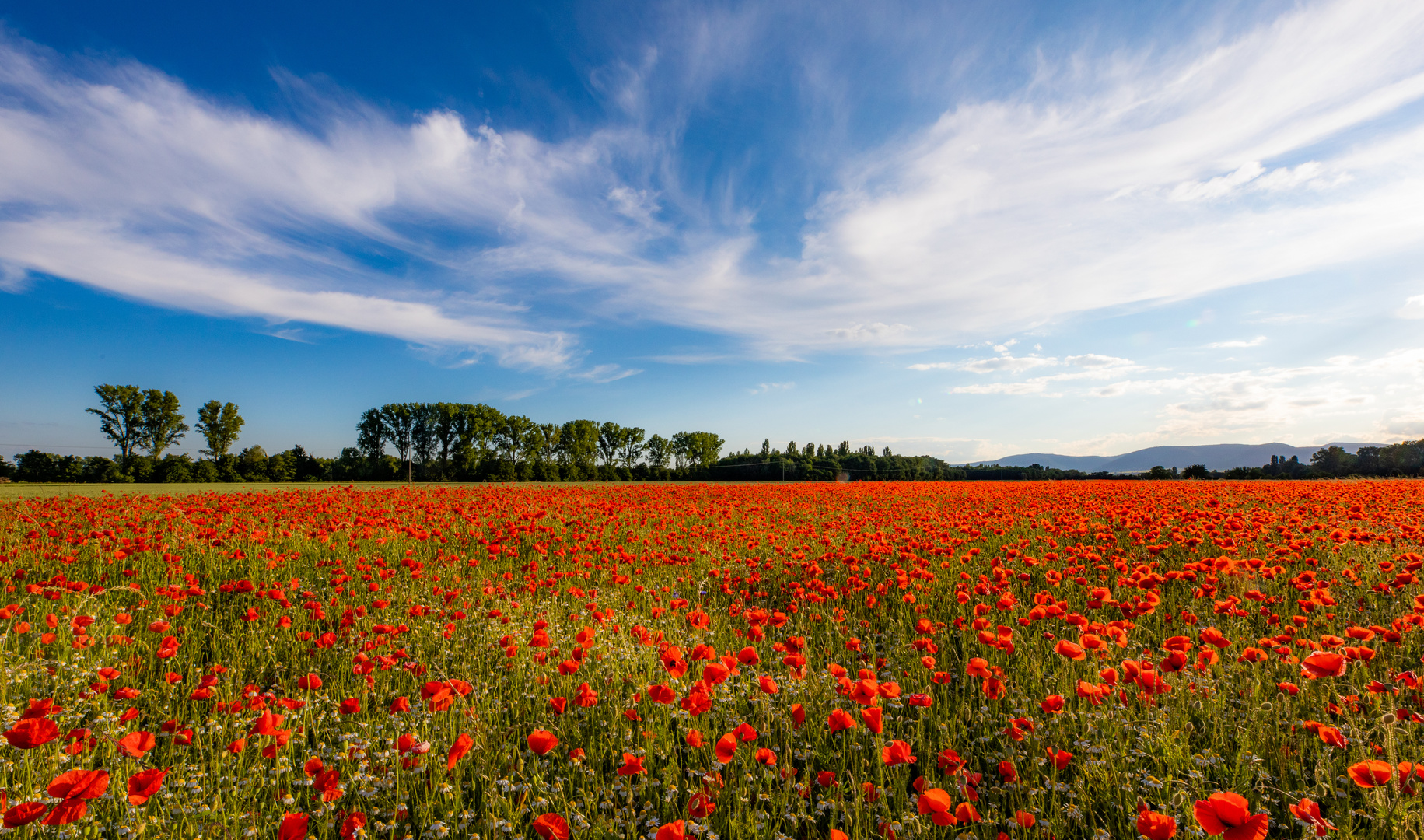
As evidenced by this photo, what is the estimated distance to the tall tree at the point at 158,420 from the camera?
5997cm

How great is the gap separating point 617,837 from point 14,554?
8.44 meters

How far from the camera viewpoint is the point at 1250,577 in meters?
5.65

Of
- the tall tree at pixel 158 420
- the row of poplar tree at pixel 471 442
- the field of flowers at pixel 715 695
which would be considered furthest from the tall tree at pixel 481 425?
the field of flowers at pixel 715 695

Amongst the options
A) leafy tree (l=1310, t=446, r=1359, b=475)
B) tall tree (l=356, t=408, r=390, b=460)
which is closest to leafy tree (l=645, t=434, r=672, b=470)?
tall tree (l=356, t=408, r=390, b=460)

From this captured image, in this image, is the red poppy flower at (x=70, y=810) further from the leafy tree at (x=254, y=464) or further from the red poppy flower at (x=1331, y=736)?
the leafy tree at (x=254, y=464)

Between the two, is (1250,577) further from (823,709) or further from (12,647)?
(12,647)

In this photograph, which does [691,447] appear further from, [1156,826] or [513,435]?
[1156,826]

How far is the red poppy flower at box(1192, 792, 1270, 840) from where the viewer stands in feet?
5.00

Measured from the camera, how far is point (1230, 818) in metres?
1.56

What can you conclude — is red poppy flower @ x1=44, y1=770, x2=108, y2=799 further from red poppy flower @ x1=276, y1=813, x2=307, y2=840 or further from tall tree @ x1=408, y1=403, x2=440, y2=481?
tall tree @ x1=408, y1=403, x2=440, y2=481

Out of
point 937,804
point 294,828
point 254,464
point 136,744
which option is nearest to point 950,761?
point 937,804

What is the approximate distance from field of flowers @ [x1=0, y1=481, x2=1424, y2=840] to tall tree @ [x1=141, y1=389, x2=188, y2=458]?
74.4 metres

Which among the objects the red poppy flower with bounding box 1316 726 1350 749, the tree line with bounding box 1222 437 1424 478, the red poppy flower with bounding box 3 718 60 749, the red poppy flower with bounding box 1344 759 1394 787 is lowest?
the red poppy flower with bounding box 1316 726 1350 749

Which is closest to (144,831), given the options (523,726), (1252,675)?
(523,726)
